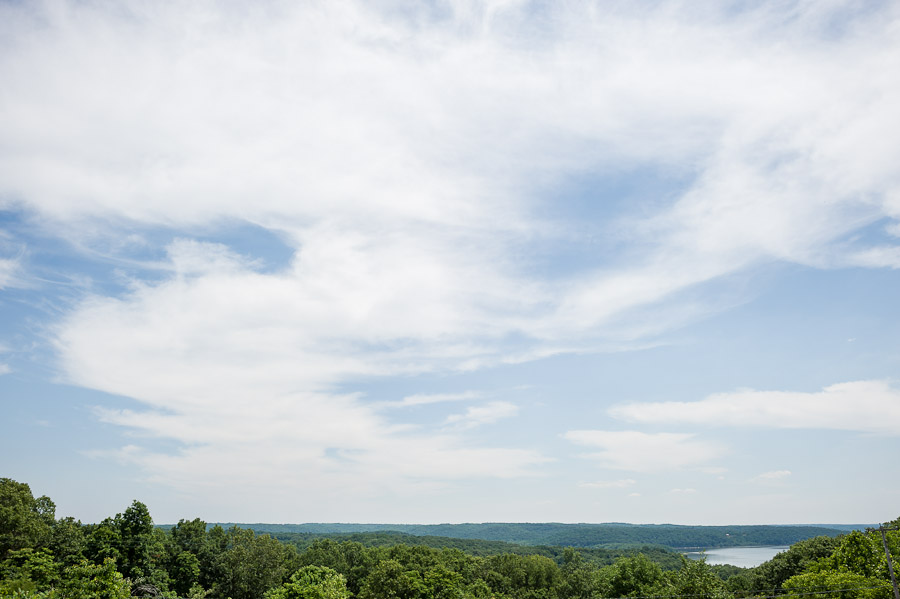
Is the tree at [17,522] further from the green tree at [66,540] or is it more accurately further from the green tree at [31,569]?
the green tree at [31,569]

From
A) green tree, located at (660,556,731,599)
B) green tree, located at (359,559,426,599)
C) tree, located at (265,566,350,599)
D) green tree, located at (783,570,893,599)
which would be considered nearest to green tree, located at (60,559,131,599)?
tree, located at (265,566,350,599)

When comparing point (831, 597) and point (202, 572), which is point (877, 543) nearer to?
point (831, 597)

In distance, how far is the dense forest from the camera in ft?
146

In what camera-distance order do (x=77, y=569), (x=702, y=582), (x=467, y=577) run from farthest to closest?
1. (x=467, y=577)
2. (x=702, y=582)
3. (x=77, y=569)

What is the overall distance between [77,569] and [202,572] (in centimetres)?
3883

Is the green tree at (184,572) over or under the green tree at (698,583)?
under

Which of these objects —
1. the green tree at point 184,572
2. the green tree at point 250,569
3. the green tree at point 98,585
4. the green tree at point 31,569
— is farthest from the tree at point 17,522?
the green tree at point 250,569

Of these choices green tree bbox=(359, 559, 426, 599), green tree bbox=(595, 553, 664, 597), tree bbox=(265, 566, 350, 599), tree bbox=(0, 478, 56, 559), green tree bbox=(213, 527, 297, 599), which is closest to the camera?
tree bbox=(265, 566, 350, 599)

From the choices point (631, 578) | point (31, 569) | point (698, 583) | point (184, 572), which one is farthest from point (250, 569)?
point (698, 583)

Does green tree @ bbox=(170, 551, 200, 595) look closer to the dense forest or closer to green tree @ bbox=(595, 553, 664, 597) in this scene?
the dense forest

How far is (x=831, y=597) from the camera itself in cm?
4225

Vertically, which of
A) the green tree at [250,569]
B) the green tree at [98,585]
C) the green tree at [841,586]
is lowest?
the green tree at [250,569]

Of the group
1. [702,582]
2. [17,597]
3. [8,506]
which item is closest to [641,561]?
[702,582]

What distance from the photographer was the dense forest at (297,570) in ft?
146
